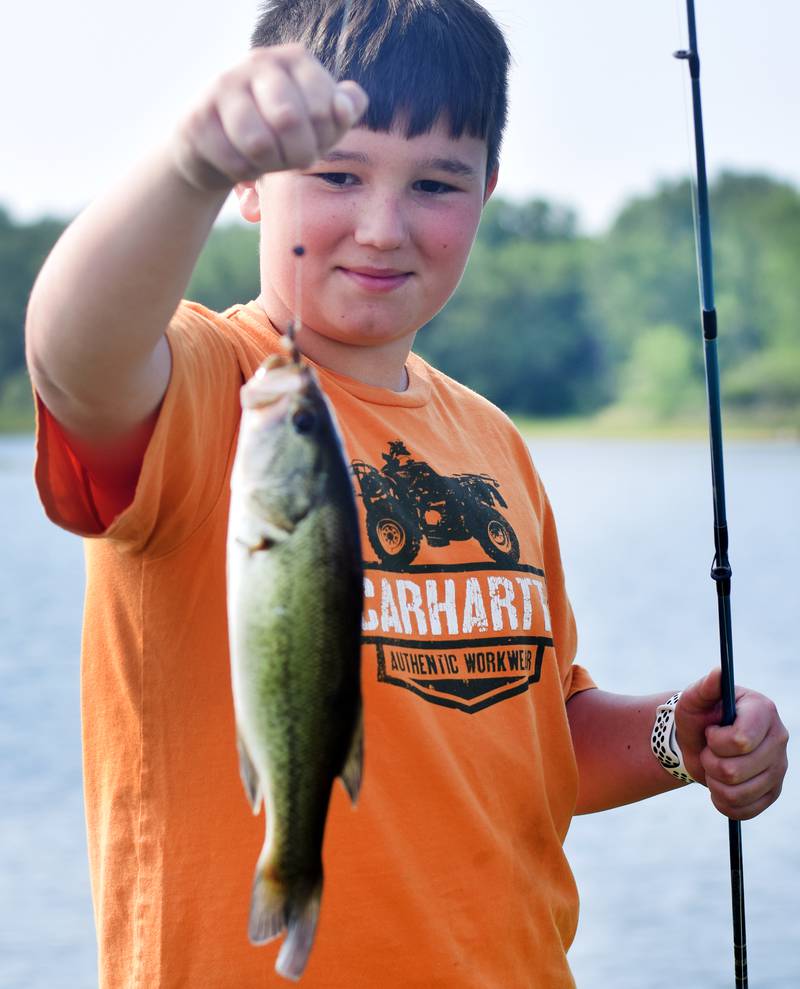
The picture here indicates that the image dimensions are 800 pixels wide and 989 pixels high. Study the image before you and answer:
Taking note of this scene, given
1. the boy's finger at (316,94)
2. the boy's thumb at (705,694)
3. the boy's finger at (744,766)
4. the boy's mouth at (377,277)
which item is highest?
the boy's finger at (316,94)

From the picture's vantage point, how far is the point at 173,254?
4.79ft

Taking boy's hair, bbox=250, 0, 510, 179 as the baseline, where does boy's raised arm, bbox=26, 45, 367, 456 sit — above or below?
below

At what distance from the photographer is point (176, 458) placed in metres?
1.67

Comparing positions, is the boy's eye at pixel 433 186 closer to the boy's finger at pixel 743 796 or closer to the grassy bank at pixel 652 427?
the boy's finger at pixel 743 796

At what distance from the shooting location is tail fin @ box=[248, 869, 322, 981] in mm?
1432

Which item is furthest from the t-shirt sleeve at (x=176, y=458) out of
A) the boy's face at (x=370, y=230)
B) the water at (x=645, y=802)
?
the water at (x=645, y=802)

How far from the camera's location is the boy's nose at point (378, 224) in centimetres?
198

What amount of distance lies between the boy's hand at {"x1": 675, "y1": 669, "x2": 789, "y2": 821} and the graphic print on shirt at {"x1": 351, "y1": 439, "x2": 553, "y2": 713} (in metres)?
0.38

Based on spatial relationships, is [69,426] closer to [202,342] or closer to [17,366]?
[202,342]

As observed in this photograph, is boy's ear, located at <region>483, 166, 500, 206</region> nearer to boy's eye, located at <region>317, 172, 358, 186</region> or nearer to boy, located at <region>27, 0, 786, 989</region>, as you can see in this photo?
boy, located at <region>27, 0, 786, 989</region>

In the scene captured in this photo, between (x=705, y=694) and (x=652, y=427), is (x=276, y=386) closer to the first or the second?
(x=705, y=694)

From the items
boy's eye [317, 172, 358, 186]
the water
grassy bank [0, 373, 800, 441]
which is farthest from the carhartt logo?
grassy bank [0, 373, 800, 441]

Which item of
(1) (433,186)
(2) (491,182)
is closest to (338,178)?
(1) (433,186)

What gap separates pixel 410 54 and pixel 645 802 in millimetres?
6006
